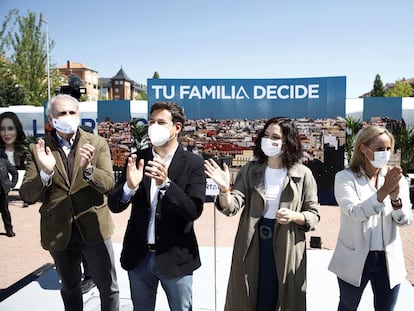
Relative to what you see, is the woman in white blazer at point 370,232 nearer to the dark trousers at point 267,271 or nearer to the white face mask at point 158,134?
the dark trousers at point 267,271

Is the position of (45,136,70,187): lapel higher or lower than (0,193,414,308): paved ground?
higher

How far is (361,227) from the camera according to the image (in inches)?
80.4

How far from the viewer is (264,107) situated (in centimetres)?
805

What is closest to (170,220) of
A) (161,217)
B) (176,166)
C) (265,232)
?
(161,217)

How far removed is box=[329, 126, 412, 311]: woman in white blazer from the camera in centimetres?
202

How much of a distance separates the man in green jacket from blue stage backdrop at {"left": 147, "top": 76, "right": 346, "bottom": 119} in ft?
18.2

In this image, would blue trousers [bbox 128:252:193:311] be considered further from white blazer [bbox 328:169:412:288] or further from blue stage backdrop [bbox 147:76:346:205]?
blue stage backdrop [bbox 147:76:346:205]

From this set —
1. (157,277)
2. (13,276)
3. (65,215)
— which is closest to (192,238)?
(157,277)

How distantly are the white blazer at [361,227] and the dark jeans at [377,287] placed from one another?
0.05 metres

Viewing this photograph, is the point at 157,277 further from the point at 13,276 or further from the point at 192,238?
the point at 13,276

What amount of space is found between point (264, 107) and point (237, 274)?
20.9 ft

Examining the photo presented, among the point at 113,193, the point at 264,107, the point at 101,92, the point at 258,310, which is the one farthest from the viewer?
the point at 101,92

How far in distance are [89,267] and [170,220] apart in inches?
31.3

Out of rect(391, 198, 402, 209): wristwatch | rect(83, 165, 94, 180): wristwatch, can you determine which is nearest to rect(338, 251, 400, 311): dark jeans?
rect(391, 198, 402, 209): wristwatch
